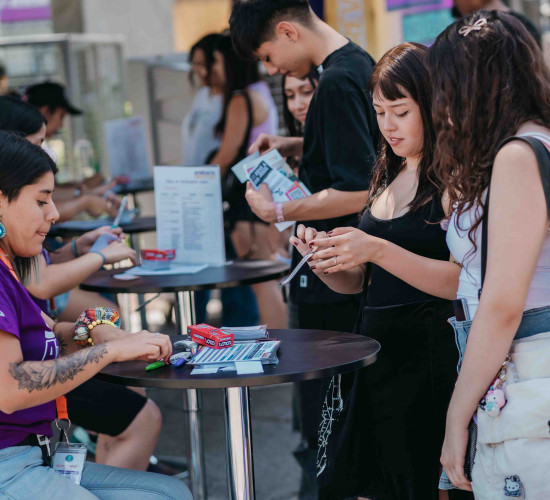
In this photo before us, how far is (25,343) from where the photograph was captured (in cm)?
209

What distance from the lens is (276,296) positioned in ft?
15.9

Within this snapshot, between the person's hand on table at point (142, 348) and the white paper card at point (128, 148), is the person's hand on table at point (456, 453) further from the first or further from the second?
the white paper card at point (128, 148)

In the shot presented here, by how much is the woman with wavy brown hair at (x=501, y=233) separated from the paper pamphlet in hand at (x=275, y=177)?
126 cm

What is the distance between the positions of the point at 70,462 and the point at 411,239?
1.08 m

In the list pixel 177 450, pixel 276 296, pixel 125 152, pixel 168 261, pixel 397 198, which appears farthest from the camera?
pixel 125 152

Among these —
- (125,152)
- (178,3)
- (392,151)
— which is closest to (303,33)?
(392,151)

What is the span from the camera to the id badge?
2.15 m

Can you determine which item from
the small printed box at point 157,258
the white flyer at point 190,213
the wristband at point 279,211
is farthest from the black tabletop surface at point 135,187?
the wristband at point 279,211

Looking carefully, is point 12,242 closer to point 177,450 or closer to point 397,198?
point 397,198

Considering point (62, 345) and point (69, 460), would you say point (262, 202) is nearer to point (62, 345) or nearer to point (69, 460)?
point (62, 345)

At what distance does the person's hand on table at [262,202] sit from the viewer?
120 inches

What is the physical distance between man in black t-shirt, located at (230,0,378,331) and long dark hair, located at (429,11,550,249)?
1.07m

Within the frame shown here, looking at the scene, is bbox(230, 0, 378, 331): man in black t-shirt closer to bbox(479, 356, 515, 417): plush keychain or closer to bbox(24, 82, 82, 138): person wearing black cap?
bbox(479, 356, 515, 417): plush keychain

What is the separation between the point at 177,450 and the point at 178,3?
11.0 metres
